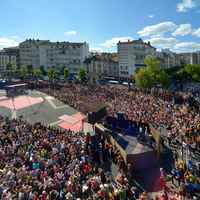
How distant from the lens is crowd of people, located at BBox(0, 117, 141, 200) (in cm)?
Answer: 1555

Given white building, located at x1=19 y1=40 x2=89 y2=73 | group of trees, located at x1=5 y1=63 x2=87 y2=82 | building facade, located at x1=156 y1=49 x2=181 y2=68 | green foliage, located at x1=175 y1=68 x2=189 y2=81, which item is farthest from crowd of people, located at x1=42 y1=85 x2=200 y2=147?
building facade, located at x1=156 y1=49 x2=181 y2=68

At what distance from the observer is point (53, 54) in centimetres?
12700

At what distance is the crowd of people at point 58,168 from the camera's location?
1555cm

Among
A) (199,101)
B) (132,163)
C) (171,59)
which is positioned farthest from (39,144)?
(171,59)

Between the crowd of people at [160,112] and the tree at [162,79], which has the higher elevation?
the tree at [162,79]

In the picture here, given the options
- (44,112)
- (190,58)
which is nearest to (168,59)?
(190,58)

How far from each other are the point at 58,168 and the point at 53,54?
112 m

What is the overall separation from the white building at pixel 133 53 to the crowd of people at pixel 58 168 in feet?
274

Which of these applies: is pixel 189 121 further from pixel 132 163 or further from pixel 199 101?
pixel 199 101

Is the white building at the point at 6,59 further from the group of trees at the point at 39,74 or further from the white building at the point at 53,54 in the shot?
the group of trees at the point at 39,74

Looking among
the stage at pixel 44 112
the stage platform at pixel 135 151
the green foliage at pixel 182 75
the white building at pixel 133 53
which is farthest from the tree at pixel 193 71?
the stage platform at pixel 135 151

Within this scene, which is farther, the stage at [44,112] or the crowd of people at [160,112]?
the stage at [44,112]

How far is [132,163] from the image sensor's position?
780 inches

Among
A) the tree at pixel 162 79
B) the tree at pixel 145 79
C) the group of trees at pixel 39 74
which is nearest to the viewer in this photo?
the tree at pixel 145 79
